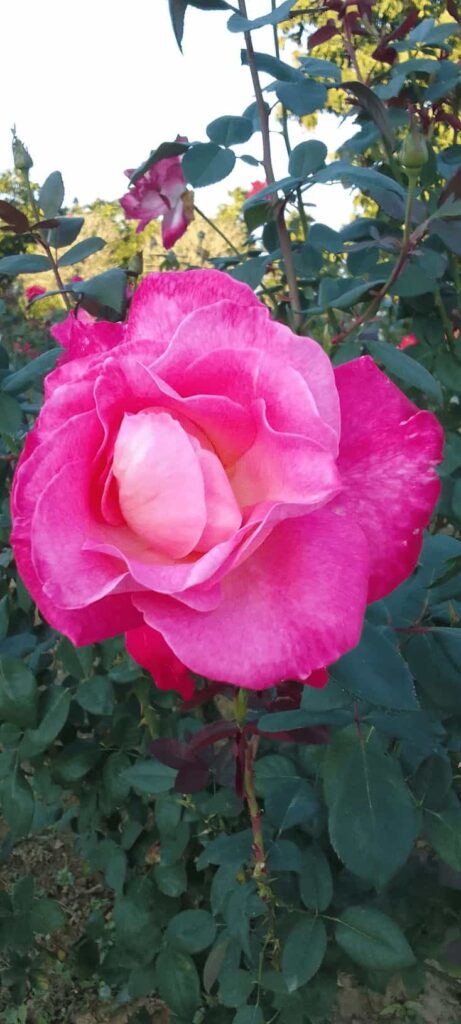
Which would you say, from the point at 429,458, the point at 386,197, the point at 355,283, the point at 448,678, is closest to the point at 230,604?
the point at 429,458

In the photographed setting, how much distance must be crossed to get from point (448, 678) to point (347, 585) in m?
0.39

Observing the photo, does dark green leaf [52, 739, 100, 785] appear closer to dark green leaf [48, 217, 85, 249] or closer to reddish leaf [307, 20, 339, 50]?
dark green leaf [48, 217, 85, 249]

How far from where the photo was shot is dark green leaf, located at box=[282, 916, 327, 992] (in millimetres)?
1059

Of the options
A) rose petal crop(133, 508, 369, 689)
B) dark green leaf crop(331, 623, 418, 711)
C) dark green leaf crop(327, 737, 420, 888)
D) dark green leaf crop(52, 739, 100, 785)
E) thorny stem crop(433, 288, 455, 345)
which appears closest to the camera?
rose petal crop(133, 508, 369, 689)

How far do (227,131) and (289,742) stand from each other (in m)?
0.75

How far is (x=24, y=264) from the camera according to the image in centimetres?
121

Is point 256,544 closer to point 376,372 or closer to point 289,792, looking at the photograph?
point 376,372

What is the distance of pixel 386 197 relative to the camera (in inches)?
43.4

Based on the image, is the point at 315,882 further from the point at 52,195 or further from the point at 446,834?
the point at 52,195

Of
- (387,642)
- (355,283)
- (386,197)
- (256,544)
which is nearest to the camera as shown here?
(256,544)

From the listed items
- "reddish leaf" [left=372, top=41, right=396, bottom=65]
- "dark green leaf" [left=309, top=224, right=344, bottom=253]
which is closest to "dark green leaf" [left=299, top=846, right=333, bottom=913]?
"dark green leaf" [left=309, top=224, right=344, bottom=253]

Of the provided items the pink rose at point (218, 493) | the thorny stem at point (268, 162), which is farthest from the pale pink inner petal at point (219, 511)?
the thorny stem at point (268, 162)

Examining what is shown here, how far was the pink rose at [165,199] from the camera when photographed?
133cm

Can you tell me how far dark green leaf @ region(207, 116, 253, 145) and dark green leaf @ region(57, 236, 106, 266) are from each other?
0.69 ft
